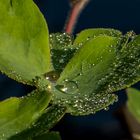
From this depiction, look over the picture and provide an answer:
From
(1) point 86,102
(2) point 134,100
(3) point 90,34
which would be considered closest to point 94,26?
(2) point 134,100

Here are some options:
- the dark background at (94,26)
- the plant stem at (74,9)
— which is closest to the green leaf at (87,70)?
the plant stem at (74,9)

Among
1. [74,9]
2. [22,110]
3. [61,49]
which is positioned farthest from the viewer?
[74,9]

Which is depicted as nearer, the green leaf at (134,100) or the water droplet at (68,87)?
the water droplet at (68,87)

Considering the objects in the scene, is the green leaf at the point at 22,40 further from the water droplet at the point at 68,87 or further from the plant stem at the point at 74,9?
the plant stem at the point at 74,9

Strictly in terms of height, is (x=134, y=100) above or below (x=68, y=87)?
below

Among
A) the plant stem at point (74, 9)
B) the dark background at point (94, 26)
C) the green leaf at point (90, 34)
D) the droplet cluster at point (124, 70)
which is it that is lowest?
the dark background at point (94, 26)

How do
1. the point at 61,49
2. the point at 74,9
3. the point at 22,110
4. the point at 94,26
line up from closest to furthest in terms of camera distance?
the point at 22,110, the point at 61,49, the point at 74,9, the point at 94,26

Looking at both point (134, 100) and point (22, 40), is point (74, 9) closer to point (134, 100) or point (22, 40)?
point (134, 100)

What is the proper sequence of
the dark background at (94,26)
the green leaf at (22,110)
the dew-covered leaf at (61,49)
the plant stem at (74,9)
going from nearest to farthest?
1. the green leaf at (22,110)
2. the dew-covered leaf at (61,49)
3. the plant stem at (74,9)
4. the dark background at (94,26)
